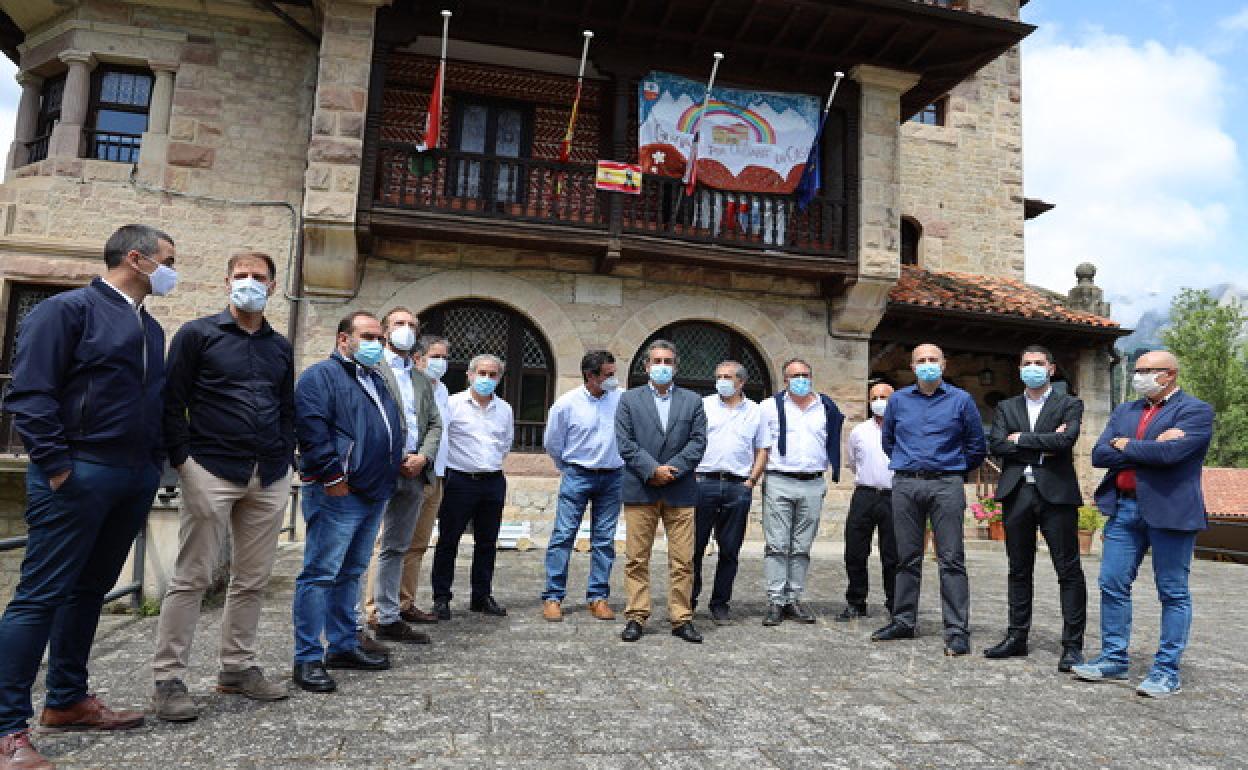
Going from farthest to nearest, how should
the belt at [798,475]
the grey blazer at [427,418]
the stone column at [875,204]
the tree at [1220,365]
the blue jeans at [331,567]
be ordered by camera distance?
the tree at [1220,365]
the stone column at [875,204]
the belt at [798,475]
the grey blazer at [427,418]
the blue jeans at [331,567]

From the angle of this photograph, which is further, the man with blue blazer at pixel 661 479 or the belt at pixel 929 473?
the belt at pixel 929 473

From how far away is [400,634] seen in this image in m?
4.73

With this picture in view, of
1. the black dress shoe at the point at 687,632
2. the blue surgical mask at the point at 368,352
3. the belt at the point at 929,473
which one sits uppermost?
the blue surgical mask at the point at 368,352

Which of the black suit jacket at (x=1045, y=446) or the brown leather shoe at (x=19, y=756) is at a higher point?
the black suit jacket at (x=1045, y=446)

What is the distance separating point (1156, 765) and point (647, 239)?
340 inches

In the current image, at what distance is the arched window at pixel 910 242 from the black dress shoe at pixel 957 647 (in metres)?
13.1

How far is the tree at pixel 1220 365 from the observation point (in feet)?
94.5

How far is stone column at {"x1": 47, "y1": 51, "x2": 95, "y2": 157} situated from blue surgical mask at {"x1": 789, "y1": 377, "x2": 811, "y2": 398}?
10.5m

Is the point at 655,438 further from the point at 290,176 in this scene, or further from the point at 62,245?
the point at 62,245

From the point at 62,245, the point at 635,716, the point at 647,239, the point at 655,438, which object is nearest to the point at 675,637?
the point at 655,438

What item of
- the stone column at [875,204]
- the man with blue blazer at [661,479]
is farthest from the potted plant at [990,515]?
the man with blue blazer at [661,479]

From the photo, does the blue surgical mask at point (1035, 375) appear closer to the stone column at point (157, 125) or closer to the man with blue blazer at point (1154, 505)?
the man with blue blazer at point (1154, 505)

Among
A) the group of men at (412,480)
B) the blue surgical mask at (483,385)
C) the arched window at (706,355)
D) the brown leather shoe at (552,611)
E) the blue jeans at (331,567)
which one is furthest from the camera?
the arched window at (706,355)

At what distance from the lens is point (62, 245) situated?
10.6 meters
